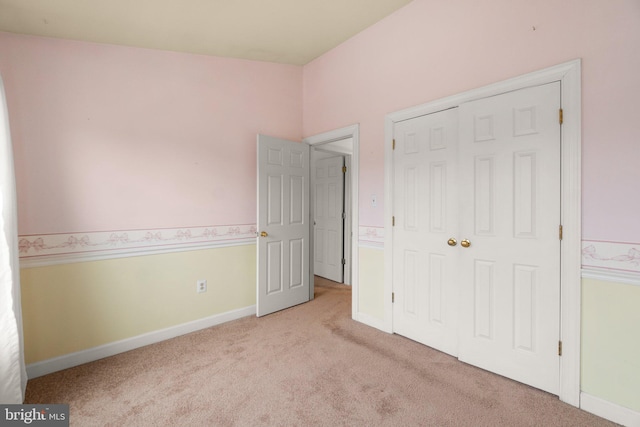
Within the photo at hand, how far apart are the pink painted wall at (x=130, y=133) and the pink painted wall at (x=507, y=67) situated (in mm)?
1105

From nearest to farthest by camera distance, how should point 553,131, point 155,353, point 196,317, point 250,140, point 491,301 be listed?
point 553,131
point 491,301
point 155,353
point 196,317
point 250,140

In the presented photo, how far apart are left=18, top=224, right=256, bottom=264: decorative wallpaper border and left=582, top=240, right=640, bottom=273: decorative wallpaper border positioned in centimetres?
281

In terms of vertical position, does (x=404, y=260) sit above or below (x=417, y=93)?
below

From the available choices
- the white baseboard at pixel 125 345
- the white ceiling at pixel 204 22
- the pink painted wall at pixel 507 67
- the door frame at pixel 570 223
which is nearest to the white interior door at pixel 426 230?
the pink painted wall at pixel 507 67

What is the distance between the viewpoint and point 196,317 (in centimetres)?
294

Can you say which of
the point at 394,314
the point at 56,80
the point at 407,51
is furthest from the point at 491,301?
the point at 56,80

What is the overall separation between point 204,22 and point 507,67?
2.31 metres

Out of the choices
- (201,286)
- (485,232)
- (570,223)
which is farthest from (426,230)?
(201,286)

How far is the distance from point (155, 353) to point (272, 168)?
2.01 meters

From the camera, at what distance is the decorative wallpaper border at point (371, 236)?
2.88m

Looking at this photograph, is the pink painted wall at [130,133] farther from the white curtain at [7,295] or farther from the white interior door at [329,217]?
the white interior door at [329,217]

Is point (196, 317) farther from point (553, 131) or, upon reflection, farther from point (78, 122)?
point (553, 131)

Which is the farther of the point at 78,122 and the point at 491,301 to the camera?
the point at 78,122
